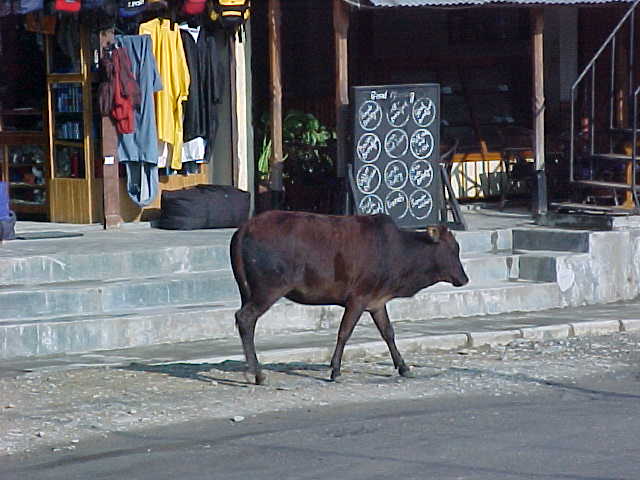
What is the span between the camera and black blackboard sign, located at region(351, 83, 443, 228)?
1580cm

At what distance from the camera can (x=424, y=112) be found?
16031 millimetres

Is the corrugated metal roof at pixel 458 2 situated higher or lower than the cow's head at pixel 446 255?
higher

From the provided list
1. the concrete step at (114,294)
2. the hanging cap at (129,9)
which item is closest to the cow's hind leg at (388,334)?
the concrete step at (114,294)

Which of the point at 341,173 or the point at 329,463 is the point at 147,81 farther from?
the point at 329,463

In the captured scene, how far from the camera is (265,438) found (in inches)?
351

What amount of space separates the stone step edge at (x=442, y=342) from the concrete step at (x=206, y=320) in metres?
0.80

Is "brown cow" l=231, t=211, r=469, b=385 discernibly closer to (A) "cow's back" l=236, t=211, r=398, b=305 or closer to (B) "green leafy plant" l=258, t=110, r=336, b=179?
(A) "cow's back" l=236, t=211, r=398, b=305

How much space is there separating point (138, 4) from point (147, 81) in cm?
88

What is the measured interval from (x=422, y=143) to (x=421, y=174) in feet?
1.17

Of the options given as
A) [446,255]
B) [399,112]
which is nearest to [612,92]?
[399,112]

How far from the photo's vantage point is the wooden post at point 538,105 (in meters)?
16.9

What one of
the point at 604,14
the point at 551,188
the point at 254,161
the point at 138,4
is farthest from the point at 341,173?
the point at 604,14

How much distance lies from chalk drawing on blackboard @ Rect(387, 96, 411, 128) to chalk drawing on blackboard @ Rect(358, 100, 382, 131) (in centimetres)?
13

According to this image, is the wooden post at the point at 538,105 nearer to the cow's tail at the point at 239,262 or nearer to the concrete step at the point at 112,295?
the concrete step at the point at 112,295
